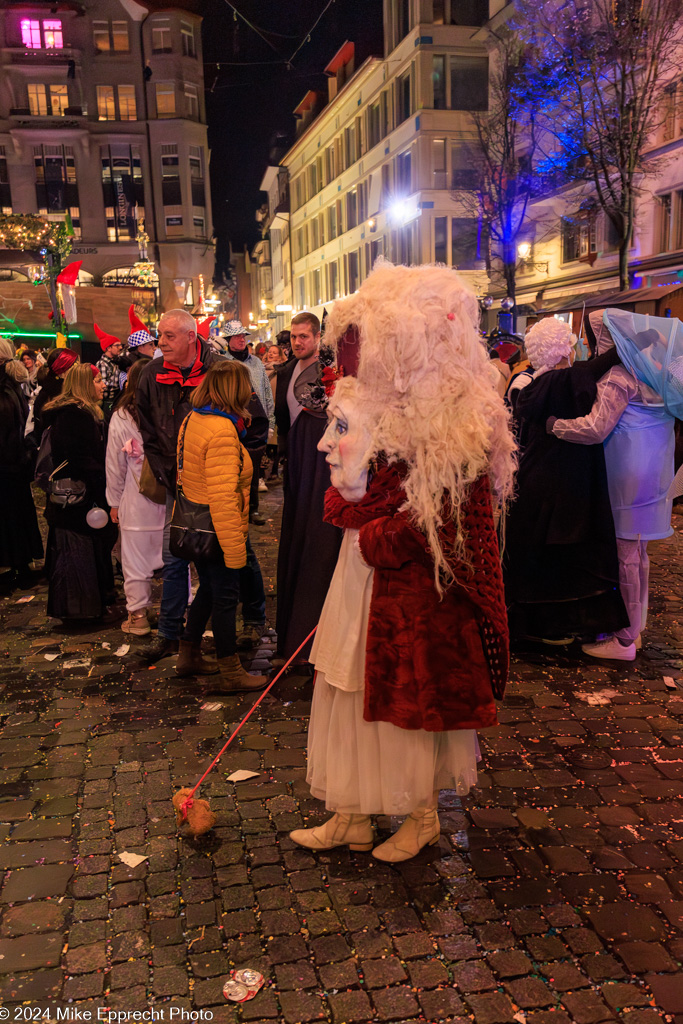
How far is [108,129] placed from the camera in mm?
41875

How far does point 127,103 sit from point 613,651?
150 feet

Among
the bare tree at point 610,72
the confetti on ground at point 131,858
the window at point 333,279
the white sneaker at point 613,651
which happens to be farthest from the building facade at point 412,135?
the confetti on ground at point 131,858

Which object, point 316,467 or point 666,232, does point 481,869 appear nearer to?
point 316,467

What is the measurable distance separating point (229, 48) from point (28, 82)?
27.0 metres

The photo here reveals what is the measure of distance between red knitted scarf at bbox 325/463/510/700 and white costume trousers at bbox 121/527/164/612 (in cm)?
313

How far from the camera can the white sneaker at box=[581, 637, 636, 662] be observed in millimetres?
5094

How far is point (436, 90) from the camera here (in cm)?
3291

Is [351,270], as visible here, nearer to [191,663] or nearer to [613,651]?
[613,651]

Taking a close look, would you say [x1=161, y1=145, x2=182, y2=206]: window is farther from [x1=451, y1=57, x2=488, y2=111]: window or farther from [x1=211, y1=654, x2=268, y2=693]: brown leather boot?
[x1=211, y1=654, x2=268, y2=693]: brown leather boot

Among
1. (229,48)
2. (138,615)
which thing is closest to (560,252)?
(229,48)

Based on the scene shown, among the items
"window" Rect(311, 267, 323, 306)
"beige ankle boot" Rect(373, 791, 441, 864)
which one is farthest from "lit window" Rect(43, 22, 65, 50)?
"beige ankle boot" Rect(373, 791, 441, 864)

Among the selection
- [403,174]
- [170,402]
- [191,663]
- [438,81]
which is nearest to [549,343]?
[170,402]

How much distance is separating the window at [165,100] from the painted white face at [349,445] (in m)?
46.5

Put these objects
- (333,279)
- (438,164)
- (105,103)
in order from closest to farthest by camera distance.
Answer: (438,164) < (105,103) < (333,279)
